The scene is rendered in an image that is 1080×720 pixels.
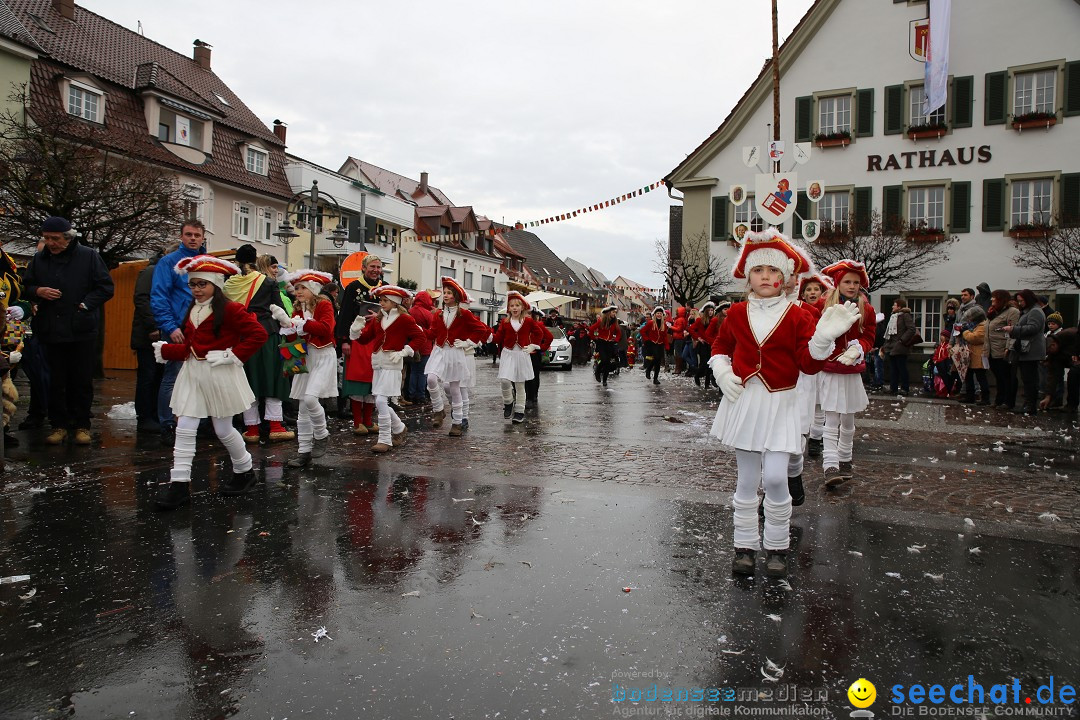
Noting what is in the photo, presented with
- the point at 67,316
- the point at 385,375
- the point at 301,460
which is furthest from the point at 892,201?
the point at 67,316

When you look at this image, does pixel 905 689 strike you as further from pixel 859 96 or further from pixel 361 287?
pixel 859 96

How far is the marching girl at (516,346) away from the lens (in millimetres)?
11051

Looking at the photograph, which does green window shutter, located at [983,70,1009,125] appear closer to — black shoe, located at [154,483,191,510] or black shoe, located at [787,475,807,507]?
black shoe, located at [787,475,807,507]

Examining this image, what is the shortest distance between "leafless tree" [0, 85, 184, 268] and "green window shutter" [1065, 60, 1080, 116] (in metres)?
26.3

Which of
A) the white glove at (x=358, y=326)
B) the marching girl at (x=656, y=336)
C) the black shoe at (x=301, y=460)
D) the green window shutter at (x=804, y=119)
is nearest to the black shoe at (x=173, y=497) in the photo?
the black shoe at (x=301, y=460)

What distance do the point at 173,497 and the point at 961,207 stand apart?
87.5 feet

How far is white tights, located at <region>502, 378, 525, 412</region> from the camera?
10680 millimetres

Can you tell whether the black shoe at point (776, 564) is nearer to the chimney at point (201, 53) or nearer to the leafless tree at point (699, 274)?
the leafless tree at point (699, 274)

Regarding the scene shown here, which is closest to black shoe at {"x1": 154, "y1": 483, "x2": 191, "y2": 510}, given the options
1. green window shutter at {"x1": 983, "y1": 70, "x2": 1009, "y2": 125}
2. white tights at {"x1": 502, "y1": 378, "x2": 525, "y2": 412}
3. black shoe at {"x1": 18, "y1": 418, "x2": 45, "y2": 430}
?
black shoe at {"x1": 18, "y1": 418, "x2": 45, "y2": 430}

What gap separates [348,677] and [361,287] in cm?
719

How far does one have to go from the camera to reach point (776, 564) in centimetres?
411

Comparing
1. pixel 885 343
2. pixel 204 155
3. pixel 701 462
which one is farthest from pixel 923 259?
pixel 204 155

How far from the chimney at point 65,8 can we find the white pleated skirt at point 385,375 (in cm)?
3322

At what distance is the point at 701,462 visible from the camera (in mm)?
7551
